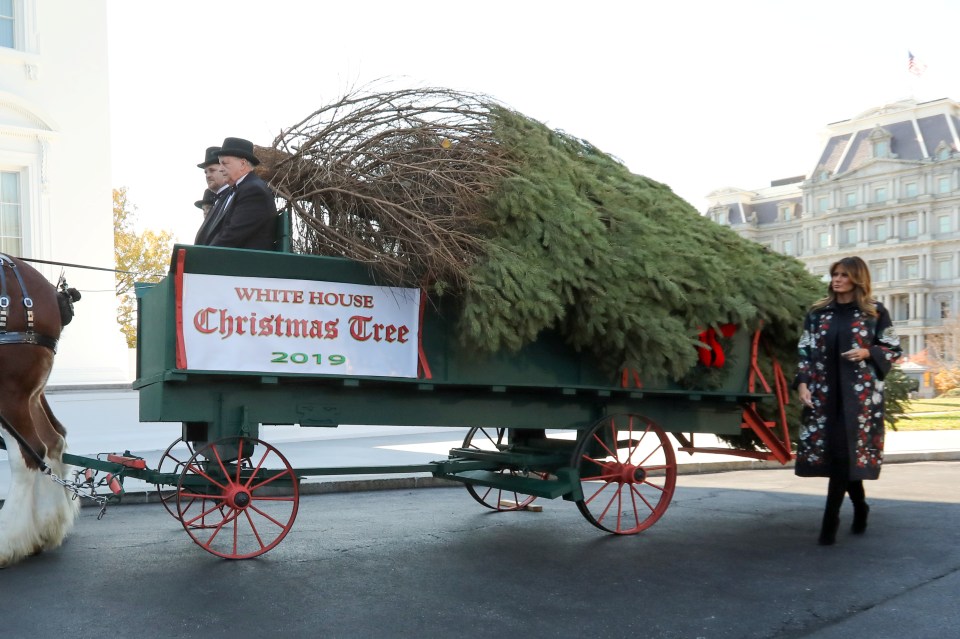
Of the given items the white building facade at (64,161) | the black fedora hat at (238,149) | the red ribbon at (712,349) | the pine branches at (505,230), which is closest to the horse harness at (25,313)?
the black fedora hat at (238,149)

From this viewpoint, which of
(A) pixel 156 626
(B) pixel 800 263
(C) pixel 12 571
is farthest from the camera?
(B) pixel 800 263

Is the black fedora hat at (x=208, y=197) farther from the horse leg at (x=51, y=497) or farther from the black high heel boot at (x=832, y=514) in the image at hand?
the black high heel boot at (x=832, y=514)

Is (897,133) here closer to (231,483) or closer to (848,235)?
(848,235)

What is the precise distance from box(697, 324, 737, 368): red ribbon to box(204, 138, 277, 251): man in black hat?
319cm

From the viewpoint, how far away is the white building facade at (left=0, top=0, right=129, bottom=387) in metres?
12.6

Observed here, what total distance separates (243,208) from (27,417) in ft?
6.42

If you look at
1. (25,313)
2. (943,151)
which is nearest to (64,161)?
(25,313)

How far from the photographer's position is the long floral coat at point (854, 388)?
6.19 m

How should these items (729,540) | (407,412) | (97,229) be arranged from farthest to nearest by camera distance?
(97,229)
(729,540)
(407,412)

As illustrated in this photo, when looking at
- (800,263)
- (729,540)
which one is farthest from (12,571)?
(800,263)

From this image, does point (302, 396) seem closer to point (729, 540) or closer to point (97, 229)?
point (729, 540)

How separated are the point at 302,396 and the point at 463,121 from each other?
218 centimetres

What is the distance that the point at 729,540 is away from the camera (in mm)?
6590

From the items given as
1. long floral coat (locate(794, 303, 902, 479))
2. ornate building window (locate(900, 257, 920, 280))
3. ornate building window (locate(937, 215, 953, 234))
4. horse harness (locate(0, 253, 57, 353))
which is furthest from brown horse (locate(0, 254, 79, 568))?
ornate building window (locate(900, 257, 920, 280))
